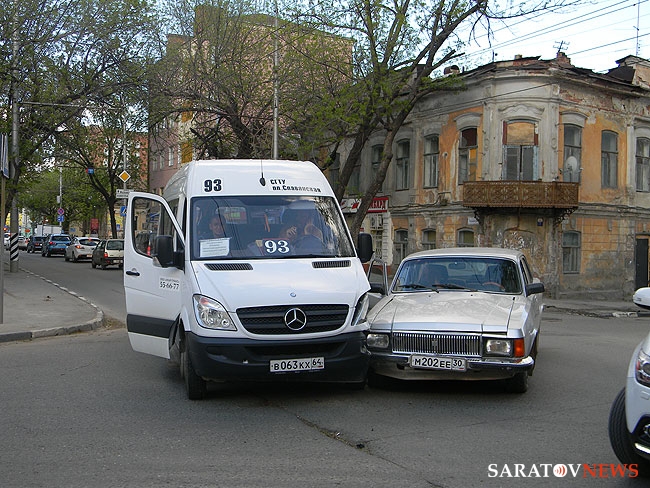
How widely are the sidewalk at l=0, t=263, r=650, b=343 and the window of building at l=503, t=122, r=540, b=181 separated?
186 inches

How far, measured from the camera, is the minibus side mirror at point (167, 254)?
23.3 feet

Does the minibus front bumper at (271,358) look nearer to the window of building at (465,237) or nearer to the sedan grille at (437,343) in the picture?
the sedan grille at (437,343)

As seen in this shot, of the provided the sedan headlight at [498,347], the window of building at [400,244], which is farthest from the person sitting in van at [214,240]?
the window of building at [400,244]

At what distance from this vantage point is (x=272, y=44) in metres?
26.5

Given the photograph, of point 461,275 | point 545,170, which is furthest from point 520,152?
point 461,275

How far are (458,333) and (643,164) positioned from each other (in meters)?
24.6

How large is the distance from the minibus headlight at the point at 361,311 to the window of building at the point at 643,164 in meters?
24.3

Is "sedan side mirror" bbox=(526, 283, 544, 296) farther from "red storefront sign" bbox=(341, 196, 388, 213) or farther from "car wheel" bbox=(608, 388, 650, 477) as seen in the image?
"red storefront sign" bbox=(341, 196, 388, 213)

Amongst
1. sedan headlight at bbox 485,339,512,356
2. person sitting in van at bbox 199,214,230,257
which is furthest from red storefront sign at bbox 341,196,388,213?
sedan headlight at bbox 485,339,512,356

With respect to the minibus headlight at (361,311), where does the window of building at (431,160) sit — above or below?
above

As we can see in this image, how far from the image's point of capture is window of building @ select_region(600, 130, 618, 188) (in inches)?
1046

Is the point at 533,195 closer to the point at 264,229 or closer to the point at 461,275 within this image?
the point at 461,275

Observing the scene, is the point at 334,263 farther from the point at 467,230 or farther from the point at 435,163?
the point at 435,163

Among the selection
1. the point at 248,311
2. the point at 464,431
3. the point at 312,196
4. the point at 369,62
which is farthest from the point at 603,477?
the point at 369,62
